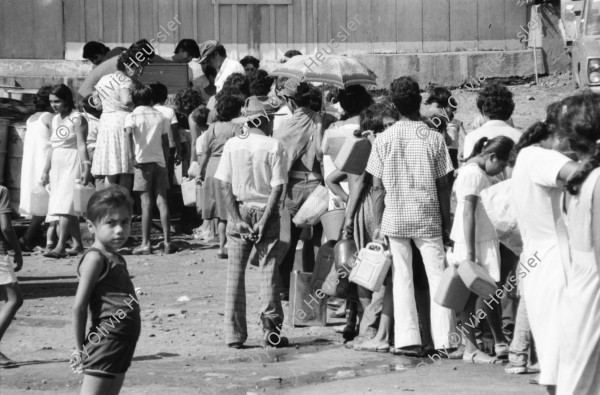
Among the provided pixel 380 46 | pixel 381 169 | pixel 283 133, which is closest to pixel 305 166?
pixel 283 133

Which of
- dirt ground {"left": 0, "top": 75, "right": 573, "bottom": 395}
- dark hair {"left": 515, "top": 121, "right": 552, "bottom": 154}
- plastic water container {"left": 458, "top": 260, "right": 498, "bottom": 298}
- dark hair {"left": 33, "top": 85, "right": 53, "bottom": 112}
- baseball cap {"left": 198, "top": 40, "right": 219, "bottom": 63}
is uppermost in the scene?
baseball cap {"left": 198, "top": 40, "right": 219, "bottom": 63}

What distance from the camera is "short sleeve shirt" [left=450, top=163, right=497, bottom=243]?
8.57 metres

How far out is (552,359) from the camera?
20.4ft

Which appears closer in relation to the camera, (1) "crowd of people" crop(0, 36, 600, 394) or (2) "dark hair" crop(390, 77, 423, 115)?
(1) "crowd of people" crop(0, 36, 600, 394)

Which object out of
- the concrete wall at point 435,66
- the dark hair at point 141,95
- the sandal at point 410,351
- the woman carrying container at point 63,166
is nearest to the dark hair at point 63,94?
the woman carrying container at point 63,166

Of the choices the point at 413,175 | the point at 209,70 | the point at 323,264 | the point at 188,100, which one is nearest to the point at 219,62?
the point at 209,70

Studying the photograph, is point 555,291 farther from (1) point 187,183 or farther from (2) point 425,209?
(1) point 187,183

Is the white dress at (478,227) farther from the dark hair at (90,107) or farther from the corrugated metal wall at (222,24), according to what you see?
the corrugated metal wall at (222,24)

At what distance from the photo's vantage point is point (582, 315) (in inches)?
230

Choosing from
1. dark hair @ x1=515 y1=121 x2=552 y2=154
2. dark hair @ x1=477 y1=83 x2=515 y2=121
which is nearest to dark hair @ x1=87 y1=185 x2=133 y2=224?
dark hair @ x1=515 y1=121 x2=552 y2=154

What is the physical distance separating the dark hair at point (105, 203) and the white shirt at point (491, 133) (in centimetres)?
359

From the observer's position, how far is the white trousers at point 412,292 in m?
8.95

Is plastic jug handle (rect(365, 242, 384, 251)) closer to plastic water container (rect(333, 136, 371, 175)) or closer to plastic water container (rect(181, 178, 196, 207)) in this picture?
plastic water container (rect(333, 136, 371, 175))

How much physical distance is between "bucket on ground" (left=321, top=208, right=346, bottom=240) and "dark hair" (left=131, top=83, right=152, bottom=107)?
384cm
